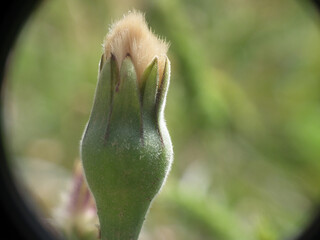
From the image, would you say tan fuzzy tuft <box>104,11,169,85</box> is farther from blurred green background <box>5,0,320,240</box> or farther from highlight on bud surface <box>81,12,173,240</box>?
blurred green background <box>5,0,320,240</box>

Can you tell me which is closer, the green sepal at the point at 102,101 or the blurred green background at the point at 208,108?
the green sepal at the point at 102,101

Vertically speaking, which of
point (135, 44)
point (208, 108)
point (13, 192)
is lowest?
point (13, 192)

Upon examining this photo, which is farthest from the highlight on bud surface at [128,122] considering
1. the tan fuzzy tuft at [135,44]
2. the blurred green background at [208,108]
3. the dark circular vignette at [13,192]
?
the blurred green background at [208,108]

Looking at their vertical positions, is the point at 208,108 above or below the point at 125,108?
above

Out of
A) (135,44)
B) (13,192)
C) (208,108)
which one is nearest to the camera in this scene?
(135,44)

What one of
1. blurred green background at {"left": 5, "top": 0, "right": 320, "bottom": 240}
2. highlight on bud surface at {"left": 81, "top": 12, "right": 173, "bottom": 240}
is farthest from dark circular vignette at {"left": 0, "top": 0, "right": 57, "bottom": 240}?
blurred green background at {"left": 5, "top": 0, "right": 320, "bottom": 240}

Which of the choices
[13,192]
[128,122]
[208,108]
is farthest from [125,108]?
[208,108]

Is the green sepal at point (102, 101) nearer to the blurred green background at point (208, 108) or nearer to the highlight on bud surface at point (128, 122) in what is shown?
the highlight on bud surface at point (128, 122)

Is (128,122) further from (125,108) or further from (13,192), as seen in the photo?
(13,192)
